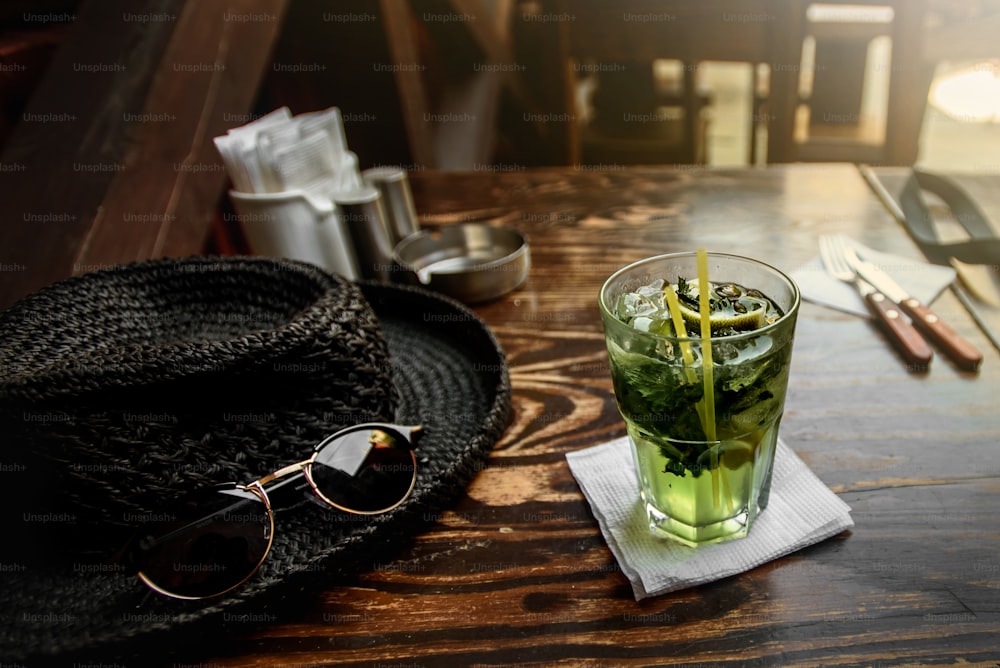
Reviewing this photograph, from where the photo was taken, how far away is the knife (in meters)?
0.99

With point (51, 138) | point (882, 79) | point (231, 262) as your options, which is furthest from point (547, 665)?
point (882, 79)

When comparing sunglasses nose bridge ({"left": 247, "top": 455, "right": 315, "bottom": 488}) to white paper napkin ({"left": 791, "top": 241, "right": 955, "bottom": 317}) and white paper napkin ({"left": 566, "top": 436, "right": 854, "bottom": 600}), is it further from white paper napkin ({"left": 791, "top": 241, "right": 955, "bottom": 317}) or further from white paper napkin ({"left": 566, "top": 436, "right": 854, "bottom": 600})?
white paper napkin ({"left": 791, "top": 241, "right": 955, "bottom": 317})

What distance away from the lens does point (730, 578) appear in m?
0.70

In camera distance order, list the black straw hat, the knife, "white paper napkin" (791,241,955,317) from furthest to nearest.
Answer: "white paper napkin" (791,241,955,317) → the knife → the black straw hat

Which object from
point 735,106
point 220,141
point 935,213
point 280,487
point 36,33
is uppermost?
point 36,33

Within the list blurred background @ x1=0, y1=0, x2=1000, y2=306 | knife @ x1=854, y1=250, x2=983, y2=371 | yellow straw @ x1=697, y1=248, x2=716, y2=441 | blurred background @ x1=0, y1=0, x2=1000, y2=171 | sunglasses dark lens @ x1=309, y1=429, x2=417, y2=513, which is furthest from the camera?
blurred background @ x1=0, y1=0, x2=1000, y2=171

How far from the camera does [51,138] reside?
50.4 inches

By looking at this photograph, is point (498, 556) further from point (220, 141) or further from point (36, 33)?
point (36, 33)

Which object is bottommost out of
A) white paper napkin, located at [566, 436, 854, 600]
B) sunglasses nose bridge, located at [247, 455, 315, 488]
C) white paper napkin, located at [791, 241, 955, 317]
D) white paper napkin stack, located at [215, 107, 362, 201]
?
white paper napkin, located at [791, 241, 955, 317]

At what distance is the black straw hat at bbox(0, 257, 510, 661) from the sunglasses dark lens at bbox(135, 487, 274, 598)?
2cm

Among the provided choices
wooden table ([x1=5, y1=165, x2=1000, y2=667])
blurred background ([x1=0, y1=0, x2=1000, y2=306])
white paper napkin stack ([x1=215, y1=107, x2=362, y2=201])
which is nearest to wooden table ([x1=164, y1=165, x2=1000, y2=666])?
wooden table ([x1=5, y1=165, x2=1000, y2=667])

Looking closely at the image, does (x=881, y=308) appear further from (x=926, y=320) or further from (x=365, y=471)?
(x=365, y=471)

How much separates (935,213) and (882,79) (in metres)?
5.78

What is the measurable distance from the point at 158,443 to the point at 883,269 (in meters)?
1.30
